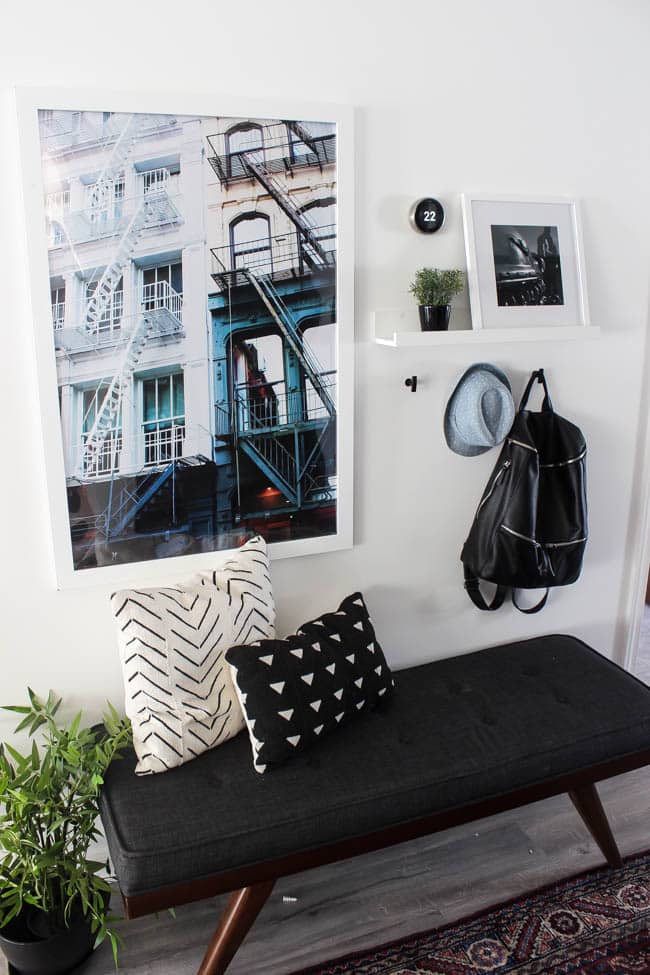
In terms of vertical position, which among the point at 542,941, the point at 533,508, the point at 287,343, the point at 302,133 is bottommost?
the point at 542,941

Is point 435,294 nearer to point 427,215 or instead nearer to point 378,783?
point 427,215

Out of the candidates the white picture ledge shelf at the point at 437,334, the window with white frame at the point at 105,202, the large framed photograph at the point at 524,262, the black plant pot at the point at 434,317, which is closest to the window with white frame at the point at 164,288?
the window with white frame at the point at 105,202

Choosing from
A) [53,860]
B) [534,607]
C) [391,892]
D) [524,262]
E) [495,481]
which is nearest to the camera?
[53,860]

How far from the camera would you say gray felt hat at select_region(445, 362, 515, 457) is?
2219 millimetres

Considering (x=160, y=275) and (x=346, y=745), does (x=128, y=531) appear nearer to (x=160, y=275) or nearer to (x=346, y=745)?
(x=160, y=275)

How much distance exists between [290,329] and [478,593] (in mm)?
985

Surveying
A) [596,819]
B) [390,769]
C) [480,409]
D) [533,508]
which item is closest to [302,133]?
[480,409]

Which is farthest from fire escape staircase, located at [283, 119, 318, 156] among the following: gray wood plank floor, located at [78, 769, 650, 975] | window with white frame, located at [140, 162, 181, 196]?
gray wood plank floor, located at [78, 769, 650, 975]

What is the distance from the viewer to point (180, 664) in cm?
188

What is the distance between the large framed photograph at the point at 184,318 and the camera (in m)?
1.78

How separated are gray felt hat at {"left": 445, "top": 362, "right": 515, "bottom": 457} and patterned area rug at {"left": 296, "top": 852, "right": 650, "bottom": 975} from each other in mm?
1208

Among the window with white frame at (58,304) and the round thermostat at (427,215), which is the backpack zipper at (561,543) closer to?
the round thermostat at (427,215)

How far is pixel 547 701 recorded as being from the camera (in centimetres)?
218

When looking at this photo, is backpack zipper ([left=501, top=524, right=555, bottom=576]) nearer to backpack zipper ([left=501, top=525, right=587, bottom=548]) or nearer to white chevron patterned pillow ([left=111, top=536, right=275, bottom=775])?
backpack zipper ([left=501, top=525, right=587, bottom=548])
